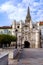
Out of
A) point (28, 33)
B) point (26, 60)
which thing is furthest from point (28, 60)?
point (28, 33)

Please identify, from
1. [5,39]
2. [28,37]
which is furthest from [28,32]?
[5,39]

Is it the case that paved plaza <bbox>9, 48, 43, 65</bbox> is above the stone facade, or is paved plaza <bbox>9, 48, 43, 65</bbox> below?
below

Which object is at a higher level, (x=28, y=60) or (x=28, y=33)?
(x=28, y=33)

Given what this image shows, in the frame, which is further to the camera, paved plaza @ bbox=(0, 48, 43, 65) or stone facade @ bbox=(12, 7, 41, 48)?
stone facade @ bbox=(12, 7, 41, 48)

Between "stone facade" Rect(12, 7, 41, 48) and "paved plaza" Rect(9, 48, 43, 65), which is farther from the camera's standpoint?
"stone facade" Rect(12, 7, 41, 48)

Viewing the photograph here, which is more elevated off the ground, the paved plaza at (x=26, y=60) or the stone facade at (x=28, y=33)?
the stone facade at (x=28, y=33)

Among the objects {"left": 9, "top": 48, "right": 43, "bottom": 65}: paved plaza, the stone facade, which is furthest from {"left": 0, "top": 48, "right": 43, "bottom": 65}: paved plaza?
the stone facade

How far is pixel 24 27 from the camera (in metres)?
67.2

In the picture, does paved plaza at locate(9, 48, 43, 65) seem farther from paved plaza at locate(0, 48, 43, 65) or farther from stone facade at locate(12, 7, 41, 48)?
stone facade at locate(12, 7, 41, 48)

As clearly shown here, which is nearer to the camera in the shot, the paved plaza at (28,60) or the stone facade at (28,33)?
the paved plaza at (28,60)

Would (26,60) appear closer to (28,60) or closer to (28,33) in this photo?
(28,60)

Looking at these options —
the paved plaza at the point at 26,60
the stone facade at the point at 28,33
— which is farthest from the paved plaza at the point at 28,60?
the stone facade at the point at 28,33

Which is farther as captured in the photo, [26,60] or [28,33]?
[28,33]

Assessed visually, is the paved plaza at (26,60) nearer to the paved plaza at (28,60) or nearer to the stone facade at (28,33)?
the paved plaza at (28,60)
